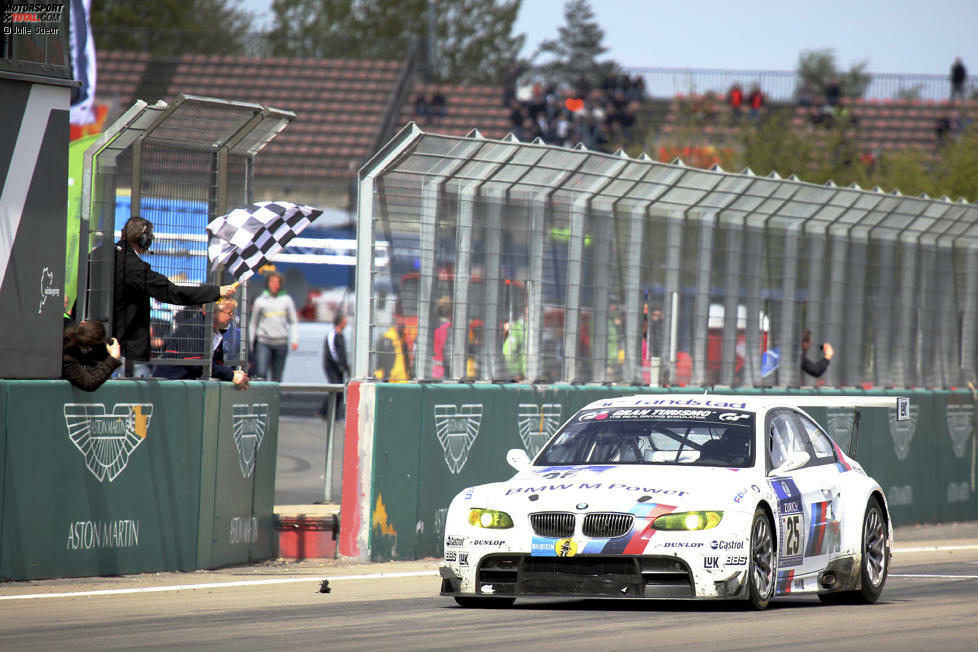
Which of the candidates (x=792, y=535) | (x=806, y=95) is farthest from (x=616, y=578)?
(x=806, y=95)

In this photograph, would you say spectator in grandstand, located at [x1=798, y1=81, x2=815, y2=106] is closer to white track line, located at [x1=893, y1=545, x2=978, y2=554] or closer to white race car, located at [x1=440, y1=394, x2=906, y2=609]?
white track line, located at [x1=893, y1=545, x2=978, y2=554]

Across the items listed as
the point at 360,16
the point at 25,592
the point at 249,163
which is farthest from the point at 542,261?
the point at 360,16

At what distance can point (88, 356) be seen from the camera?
10961mm

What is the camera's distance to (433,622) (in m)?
8.90

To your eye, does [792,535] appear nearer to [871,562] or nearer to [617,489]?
[871,562]

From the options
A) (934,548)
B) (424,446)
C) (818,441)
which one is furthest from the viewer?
(934,548)

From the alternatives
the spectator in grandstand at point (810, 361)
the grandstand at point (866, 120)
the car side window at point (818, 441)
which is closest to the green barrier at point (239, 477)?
the car side window at point (818, 441)

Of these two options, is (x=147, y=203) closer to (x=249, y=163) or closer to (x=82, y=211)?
(x=82, y=211)

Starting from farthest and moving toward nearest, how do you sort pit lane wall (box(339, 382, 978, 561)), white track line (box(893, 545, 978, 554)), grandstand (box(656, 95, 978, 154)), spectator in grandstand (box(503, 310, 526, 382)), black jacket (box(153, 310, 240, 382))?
grandstand (box(656, 95, 978, 154))
white track line (box(893, 545, 978, 554))
spectator in grandstand (box(503, 310, 526, 382))
pit lane wall (box(339, 382, 978, 561))
black jacket (box(153, 310, 240, 382))

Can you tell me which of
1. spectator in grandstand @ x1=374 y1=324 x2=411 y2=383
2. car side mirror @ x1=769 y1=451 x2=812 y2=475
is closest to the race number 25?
car side mirror @ x1=769 y1=451 x2=812 y2=475

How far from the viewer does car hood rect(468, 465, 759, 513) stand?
9391 mm

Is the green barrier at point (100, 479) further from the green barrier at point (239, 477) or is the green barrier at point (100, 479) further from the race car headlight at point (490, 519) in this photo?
the race car headlight at point (490, 519)

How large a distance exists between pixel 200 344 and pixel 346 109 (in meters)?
34.4

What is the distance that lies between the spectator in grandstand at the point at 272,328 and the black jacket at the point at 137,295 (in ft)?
35.6
